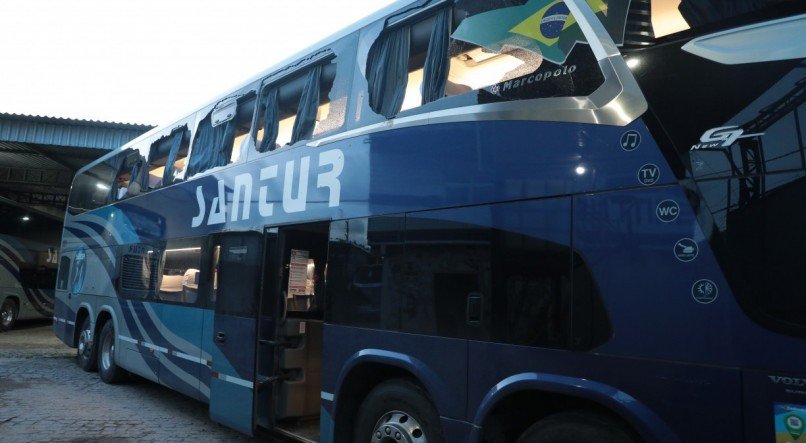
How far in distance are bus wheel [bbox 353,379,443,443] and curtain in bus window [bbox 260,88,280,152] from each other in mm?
2878

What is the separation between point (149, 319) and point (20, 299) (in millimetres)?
14184

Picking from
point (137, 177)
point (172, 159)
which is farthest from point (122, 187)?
point (172, 159)

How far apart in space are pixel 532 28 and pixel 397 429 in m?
2.87

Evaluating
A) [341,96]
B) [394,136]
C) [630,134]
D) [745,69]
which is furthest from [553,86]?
[341,96]

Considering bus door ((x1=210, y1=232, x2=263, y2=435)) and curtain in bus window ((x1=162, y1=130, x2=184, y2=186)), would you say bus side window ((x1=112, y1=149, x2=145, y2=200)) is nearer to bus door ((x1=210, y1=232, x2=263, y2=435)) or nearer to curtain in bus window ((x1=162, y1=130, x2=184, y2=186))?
curtain in bus window ((x1=162, y1=130, x2=184, y2=186))

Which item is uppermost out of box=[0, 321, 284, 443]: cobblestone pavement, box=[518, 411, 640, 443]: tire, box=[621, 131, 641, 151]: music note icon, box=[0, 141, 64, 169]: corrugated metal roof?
box=[0, 141, 64, 169]: corrugated metal roof

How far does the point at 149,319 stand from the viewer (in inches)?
315

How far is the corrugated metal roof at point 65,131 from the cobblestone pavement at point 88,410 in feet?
23.8

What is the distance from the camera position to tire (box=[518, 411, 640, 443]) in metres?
2.88

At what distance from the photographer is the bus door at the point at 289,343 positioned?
18.4 feet

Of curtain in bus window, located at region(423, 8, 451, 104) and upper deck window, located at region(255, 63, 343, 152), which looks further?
upper deck window, located at region(255, 63, 343, 152)

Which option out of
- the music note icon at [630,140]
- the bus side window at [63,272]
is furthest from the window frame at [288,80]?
the bus side window at [63,272]

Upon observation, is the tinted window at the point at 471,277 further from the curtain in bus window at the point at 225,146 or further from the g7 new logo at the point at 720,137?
the curtain in bus window at the point at 225,146

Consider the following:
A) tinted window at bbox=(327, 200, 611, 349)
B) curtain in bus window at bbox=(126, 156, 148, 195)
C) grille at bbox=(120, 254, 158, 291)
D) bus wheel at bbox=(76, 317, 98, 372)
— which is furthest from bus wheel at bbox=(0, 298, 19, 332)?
tinted window at bbox=(327, 200, 611, 349)
